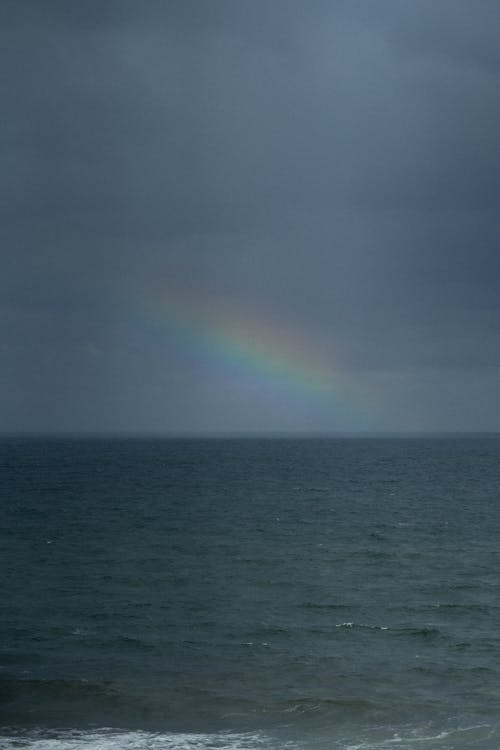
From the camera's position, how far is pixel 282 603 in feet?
144

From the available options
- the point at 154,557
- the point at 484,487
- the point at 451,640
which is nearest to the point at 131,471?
the point at 484,487

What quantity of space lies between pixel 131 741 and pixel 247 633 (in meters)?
13.2

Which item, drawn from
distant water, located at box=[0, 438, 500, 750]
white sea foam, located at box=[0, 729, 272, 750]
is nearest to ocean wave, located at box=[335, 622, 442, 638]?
distant water, located at box=[0, 438, 500, 750]

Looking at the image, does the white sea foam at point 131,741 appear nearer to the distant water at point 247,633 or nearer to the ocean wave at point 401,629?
the distant water at point 247,633

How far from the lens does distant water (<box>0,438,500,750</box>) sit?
26391 mm

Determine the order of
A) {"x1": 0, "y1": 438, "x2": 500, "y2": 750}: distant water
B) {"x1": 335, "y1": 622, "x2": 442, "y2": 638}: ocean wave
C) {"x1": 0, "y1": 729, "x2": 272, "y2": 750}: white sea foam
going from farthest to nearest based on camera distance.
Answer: {"x1": 335, "y1": 622, "x2": 442, "y2": 638}: ocean wave
{"x1": 0, "y1": 438, "x2": 500, "y2": 750}: distant water
{"x1": 0, "y1": 729, "x2": 272, "y2": 750}: white sea foam

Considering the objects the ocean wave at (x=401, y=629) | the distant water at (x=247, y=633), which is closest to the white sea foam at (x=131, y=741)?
the distant water at (x=247, y=633)

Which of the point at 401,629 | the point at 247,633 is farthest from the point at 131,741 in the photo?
the point at 401,629

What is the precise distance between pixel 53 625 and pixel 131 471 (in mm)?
128917

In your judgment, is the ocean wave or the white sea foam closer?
the white sea foam

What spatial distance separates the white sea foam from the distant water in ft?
0.20

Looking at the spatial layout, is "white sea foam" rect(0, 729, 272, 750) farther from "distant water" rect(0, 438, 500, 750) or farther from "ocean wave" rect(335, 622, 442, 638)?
"ocean wave" rect(335, 622, 442, 638)

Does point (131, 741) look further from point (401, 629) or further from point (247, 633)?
point (401, 629)

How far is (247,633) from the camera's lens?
3772 cm
